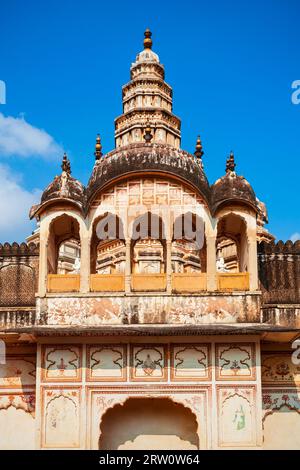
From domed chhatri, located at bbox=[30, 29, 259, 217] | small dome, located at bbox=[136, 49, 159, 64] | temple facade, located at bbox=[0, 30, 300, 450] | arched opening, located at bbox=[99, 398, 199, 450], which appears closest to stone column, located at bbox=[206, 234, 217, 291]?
temple facade, located at bbox=[0, 30, 300, 450]

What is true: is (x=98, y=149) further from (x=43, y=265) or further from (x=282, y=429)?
(x=282, y=429)

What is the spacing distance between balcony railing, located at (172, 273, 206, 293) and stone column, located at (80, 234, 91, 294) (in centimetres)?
199

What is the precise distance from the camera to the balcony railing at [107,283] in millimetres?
18625

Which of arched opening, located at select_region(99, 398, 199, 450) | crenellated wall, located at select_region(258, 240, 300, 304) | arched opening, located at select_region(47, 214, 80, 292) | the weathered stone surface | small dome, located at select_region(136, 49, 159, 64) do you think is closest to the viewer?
the weathered stone surface

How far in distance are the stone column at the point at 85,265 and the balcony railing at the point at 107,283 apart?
0.15 m

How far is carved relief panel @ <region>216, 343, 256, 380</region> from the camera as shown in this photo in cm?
1802

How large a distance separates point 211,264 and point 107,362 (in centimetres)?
328

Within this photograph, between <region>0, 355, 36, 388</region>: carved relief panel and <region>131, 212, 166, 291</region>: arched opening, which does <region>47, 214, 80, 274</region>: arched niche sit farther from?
<region>0, 355, 36, 388</region>: carved relief panel

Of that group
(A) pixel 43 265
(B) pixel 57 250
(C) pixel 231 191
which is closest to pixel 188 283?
(C) pixel 231 191

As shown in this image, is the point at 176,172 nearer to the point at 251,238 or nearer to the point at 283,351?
the point at 251,238

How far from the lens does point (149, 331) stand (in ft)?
58.1

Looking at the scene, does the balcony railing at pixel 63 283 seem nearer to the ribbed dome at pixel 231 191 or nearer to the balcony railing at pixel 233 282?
the balcony railing at pixel 233 282

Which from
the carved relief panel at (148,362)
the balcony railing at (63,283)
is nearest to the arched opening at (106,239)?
the balcony railing at (63,283)
